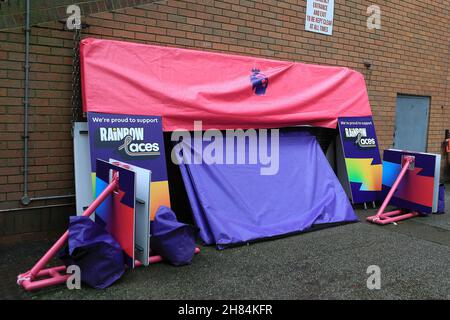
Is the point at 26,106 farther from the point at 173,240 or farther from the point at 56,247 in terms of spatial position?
the point at 173,240

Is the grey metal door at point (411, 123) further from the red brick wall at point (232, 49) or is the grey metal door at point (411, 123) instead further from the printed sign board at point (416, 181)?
the printed sign board at point (416, 181)

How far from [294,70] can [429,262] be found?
2.90 metres

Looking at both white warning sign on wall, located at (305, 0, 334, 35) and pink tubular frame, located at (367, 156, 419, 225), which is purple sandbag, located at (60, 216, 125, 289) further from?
white warning sign on wall, located at (305, 0, 334, 35)

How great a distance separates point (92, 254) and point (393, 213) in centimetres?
419

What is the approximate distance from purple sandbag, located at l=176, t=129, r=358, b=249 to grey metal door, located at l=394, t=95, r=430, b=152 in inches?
115

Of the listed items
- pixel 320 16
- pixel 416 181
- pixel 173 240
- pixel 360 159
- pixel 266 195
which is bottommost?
pixel 173 240

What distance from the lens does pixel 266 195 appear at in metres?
5.04

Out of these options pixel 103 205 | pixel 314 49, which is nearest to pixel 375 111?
pixel 314 49

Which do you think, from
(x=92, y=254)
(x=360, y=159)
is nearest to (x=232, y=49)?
(x=360, y=159)

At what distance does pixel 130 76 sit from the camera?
14.4 ft

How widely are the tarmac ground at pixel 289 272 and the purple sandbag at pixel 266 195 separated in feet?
0.65

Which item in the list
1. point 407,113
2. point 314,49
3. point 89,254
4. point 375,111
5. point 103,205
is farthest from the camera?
point 407,113

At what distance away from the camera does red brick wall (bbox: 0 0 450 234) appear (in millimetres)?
4172

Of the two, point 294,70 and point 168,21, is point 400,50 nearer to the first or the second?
point 294,70
